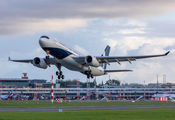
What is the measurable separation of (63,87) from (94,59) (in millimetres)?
131165

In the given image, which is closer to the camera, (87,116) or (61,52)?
(87,116)

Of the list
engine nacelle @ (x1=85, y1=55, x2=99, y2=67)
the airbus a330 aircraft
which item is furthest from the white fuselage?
engine nacelle @ (x1=85, y1=55, x2=99, y2=67)

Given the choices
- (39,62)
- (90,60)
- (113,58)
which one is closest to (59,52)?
(90,60)

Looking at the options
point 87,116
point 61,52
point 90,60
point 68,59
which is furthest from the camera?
point 90,60

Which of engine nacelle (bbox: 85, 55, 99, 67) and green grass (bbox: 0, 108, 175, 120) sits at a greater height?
engine nacelle (bbox: 85, 55, 99, 67)

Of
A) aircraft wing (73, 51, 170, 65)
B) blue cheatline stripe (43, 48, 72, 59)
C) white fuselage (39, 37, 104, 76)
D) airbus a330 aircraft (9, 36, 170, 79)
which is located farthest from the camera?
aircraft wing (73, 51, 170, 65)

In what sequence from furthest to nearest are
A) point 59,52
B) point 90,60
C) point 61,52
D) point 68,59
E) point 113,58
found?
point 113,58
point 90,60
point 68,59
point 61,52
point 59,52

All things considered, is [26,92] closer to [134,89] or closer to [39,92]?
[39,92]

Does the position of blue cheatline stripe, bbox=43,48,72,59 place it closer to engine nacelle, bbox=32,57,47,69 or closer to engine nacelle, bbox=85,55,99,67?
engine nacelle, bbox=85,55,99,67

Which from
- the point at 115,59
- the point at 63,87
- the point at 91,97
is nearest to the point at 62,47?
the point at 115,59

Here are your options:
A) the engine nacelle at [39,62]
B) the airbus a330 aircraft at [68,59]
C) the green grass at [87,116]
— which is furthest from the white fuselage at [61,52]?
the green grass at [87,116]

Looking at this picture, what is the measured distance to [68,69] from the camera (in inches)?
2313

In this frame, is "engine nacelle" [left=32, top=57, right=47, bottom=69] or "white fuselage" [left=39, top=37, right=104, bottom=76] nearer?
"white fuselage" [left=39, top=37, right=104, bottom=76]

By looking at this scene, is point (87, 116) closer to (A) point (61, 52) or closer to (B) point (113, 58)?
(A) point (61, 52)
